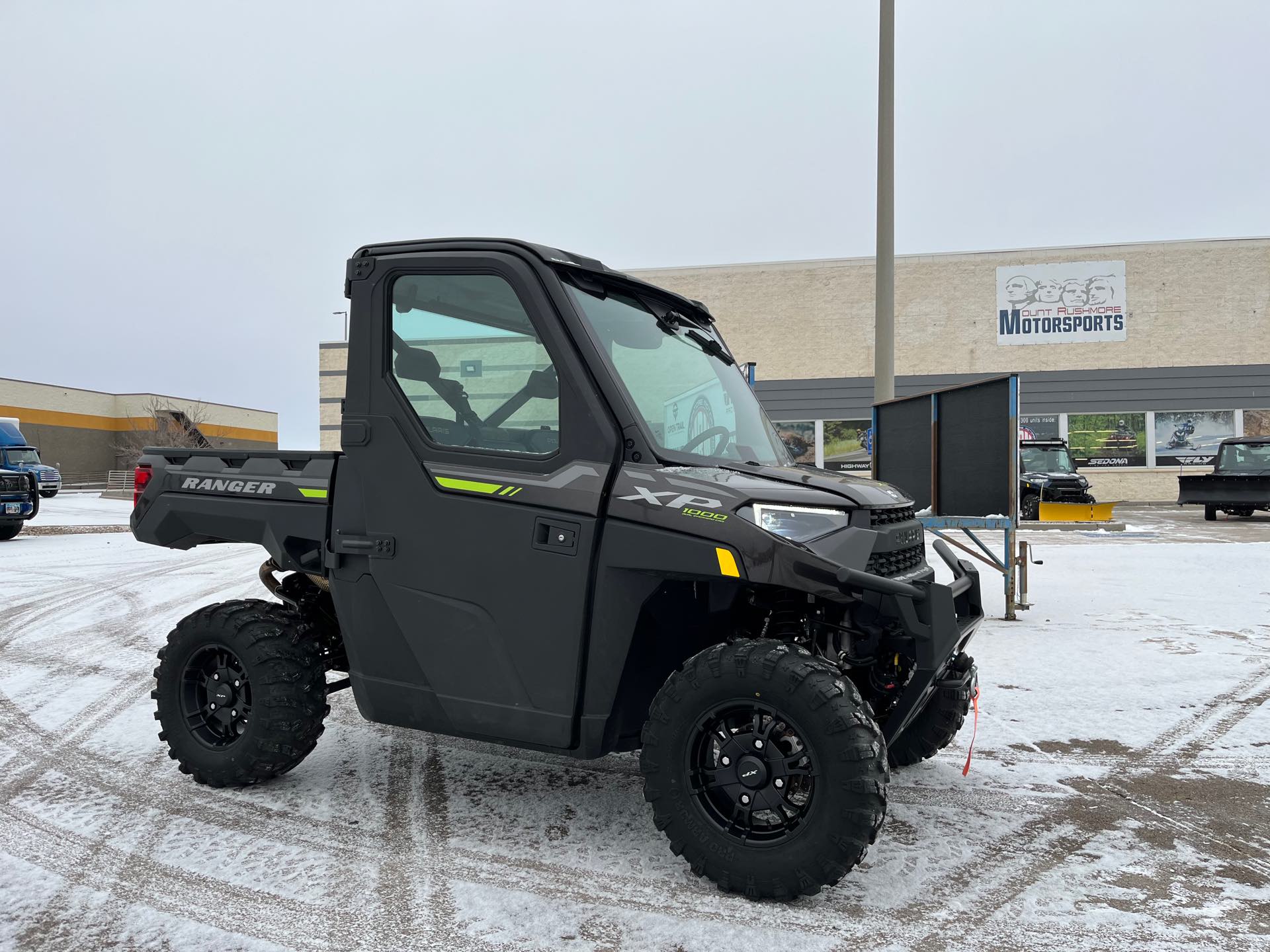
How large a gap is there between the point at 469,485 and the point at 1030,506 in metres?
16.9

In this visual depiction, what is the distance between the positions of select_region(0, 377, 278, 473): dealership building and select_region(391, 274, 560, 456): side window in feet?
187

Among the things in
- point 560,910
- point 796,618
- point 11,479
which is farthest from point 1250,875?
point 11,479

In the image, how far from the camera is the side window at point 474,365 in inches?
134

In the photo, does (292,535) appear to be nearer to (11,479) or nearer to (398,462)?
(398,462)

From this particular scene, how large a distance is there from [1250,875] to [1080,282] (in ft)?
103

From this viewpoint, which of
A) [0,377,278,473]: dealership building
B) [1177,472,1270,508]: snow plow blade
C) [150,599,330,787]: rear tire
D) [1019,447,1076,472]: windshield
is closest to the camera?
[150,599,330,787]: rear tire

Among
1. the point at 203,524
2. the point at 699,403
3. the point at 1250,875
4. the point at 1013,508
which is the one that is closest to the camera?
the point at 1250,875

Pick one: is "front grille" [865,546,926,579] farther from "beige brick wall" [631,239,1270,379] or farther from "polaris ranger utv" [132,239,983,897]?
"beige brick wall" [631,239,1270,379]

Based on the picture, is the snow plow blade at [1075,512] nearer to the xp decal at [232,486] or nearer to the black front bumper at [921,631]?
the black front bumper at [921,631]

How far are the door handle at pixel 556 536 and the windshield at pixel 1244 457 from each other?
23.7 metres

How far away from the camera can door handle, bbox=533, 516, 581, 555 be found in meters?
3.23

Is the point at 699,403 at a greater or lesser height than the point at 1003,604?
greater

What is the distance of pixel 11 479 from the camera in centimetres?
1703

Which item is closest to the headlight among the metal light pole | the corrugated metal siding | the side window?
the side window
